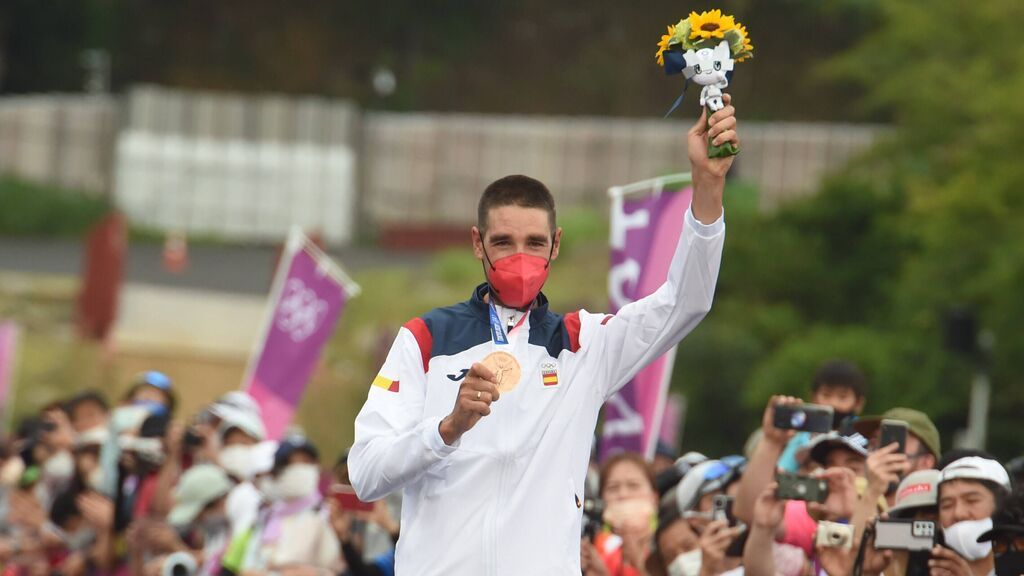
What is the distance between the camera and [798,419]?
639cm

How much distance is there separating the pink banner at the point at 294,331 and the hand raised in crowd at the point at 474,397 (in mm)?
7137

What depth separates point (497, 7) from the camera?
38625 millimetres

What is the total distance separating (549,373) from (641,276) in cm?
437

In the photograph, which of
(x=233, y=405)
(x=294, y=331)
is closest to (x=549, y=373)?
(x=233, y=405)

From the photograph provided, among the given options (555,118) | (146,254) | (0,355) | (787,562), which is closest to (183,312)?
(146,254)

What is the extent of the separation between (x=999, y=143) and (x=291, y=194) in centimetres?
1681

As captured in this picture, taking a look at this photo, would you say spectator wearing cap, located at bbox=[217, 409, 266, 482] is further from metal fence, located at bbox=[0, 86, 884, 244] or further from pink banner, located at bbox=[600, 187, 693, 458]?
metal fence, located at bbox=[0, 86, 884, 244]

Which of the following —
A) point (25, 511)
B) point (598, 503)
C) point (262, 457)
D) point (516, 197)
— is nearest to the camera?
point (516, 197)

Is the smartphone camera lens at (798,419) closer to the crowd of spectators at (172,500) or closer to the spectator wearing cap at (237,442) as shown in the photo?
the crowd of spectators at (172,500)

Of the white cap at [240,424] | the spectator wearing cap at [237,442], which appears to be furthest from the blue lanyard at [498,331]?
the white cap at [240,424]

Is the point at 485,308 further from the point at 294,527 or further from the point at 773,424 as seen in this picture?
the point at 294,527

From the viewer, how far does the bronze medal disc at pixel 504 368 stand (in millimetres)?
4867

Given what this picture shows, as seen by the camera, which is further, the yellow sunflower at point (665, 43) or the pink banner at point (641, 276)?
the pink banner at point (641, 276)

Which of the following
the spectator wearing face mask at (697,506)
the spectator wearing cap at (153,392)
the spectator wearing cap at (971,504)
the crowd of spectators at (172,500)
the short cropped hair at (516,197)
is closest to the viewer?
the short cropped hair at (516,197)
